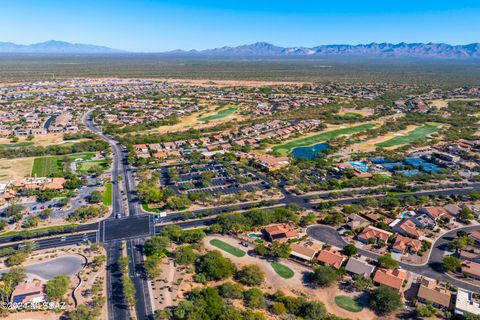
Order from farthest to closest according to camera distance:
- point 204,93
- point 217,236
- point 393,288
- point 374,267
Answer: point 204,93
point 217,236
point 374,267
point 393,288

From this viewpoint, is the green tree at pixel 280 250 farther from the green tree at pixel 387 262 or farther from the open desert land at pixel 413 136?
the open desert land at pixel 413 136

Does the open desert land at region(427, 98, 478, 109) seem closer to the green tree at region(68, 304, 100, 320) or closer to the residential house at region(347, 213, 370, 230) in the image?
the residential house at region(347, 213, 370, 230)

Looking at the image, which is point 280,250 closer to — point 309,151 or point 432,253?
point 432,253

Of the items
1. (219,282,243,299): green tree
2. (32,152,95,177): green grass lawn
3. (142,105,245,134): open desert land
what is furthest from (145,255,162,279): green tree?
(142,105,245,134): open desert land

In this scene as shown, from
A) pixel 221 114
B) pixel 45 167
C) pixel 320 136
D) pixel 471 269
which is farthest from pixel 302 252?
pixel 221 114

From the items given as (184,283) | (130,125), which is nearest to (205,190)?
(184,283)

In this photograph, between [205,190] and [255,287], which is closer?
[255,287]

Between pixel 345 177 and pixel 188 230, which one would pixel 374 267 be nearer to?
pixel 188 230

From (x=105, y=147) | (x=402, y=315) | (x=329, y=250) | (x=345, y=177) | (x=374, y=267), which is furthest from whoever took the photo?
(x=105, y=147)
